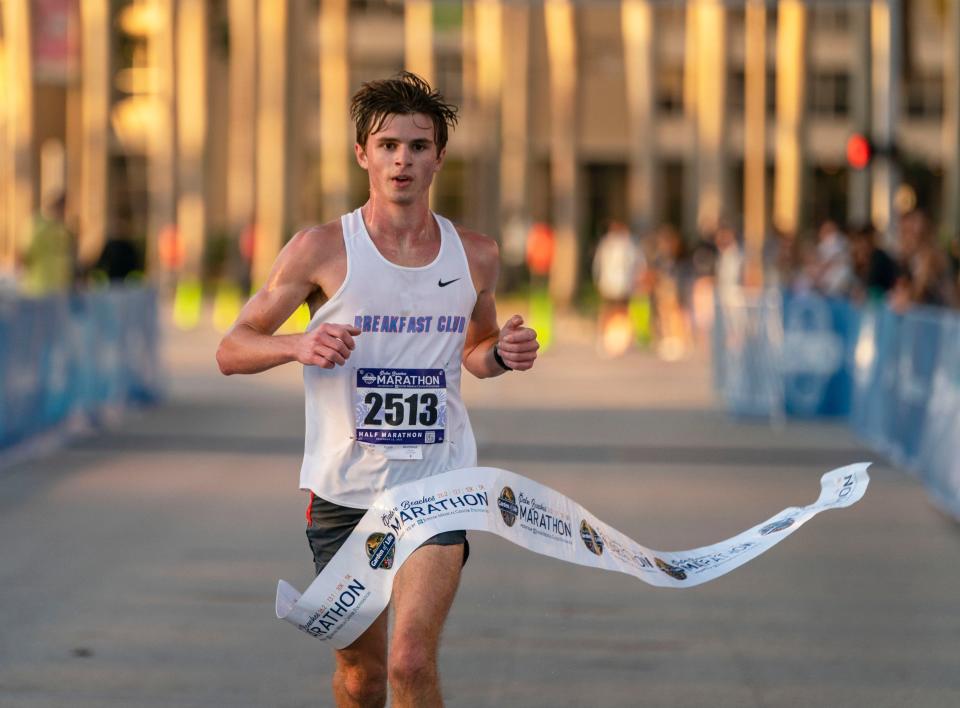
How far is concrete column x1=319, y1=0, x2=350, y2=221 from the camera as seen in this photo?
6250 centimetres

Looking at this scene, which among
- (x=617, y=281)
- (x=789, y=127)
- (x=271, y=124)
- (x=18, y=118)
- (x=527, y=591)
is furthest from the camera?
(x=789, y=127)

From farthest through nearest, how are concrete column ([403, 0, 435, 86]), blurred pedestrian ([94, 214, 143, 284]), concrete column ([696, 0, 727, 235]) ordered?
concrete column ([403, 0, 435, 86])
concrete column ([696, 0, 727, 235])
blurred pedestrian ([94, 214, 143, 284])

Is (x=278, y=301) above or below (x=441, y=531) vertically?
above

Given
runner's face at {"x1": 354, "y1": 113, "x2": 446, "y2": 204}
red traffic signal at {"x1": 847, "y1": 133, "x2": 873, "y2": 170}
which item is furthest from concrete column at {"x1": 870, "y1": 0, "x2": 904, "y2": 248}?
runner's face at {"x1": 354, "y1": 113, "x2": 446, "y2": 204}

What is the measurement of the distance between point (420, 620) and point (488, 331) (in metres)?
1.10

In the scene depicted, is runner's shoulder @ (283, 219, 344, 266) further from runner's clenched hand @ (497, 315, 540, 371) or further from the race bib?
runner's clenched hand @ (497, 315, 540, 371)

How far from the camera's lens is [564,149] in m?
55.2

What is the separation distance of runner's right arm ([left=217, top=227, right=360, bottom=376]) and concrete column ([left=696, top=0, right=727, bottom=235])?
52.9 metres

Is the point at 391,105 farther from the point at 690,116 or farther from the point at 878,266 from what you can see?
the point at 690,116

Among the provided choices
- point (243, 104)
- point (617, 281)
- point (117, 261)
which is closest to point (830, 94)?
point (243, 104)

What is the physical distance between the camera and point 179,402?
20.6 m

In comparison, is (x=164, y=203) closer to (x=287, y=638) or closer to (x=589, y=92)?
(x=589, y=92)

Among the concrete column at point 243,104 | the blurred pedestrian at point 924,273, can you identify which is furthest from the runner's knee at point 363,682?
the concrete column at point 243,104

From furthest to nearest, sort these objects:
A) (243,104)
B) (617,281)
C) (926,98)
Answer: (926,98), (243,104), (617,281)
